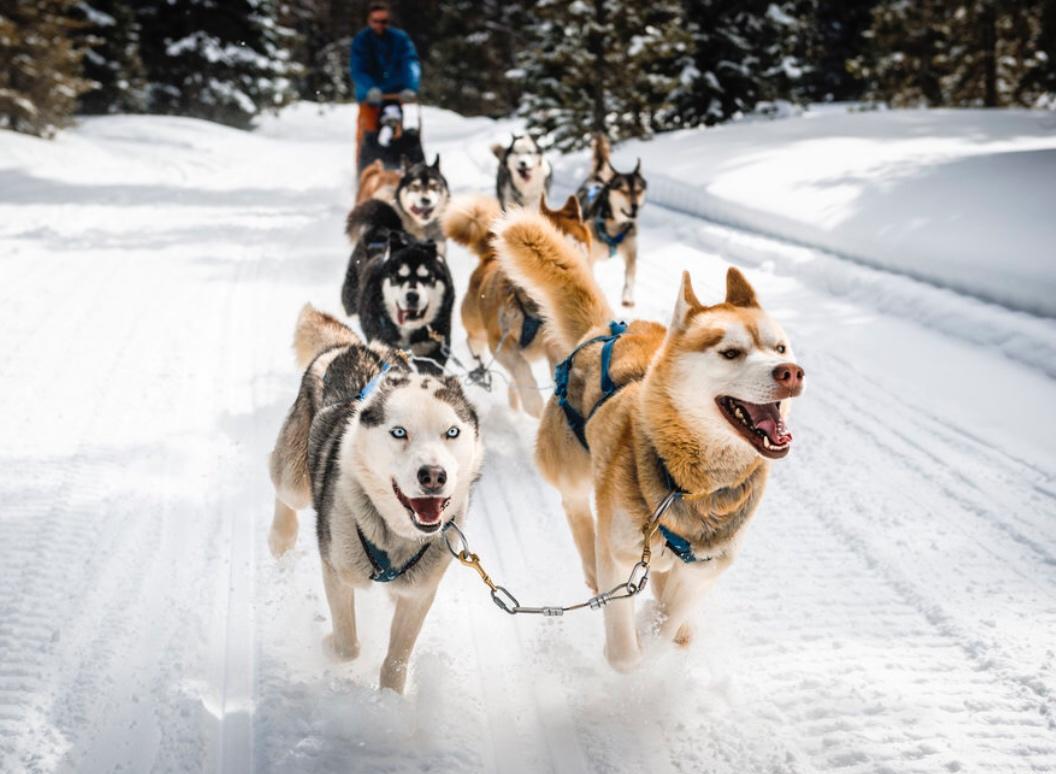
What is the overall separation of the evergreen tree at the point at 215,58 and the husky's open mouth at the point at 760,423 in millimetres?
23281

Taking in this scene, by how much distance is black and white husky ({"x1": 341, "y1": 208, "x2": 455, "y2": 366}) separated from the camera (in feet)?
14.6

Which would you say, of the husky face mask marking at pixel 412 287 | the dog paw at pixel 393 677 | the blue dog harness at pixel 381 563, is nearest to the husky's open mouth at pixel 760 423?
the blue dog harness at pixel 381 563

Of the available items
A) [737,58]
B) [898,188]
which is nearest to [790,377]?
[898,188]

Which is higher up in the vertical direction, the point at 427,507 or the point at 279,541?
the point at 427,507

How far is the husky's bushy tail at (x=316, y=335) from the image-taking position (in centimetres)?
326

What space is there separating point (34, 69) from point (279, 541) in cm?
1562

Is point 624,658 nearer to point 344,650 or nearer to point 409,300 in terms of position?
point 344,650

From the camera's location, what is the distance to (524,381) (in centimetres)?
446

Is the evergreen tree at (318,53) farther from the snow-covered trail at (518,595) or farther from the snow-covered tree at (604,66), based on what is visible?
the snow-covered trail at (518,595)

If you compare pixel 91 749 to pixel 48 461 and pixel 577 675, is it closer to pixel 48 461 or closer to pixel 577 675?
pixel 577 675

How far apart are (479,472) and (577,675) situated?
717mm

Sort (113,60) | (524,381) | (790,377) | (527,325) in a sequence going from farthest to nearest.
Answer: (113,60) < (524,381) < (527,325) < (790,377)

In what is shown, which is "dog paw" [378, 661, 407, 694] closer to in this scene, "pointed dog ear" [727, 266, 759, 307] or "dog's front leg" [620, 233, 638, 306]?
"pointed dog ear" [727, 266, 759, 307]

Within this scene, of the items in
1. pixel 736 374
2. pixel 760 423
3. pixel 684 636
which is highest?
pixel 736 374
